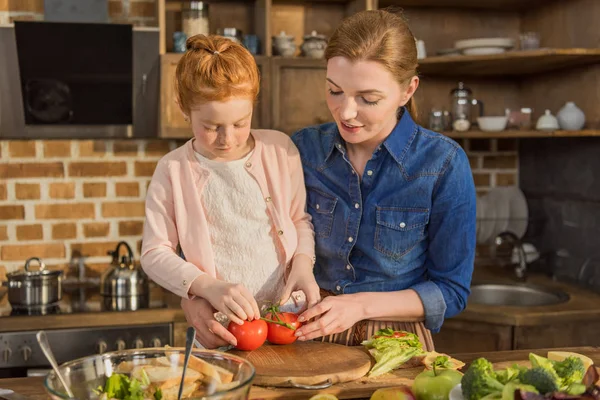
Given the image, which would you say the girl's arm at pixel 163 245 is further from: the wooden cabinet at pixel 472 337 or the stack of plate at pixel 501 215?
the stack of plate at pixel 501 215

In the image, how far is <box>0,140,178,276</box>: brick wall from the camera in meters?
A: 3.21

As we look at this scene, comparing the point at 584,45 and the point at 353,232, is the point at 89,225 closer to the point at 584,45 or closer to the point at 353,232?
the point at 353,232

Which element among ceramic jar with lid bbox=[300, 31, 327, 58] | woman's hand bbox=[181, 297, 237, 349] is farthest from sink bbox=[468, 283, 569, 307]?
woman's hand bbox=[181, 297, 237, 349]

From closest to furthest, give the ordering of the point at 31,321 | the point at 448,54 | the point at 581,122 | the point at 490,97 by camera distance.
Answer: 1. the point at 31,321
2. the point at 581,122
3. the point at 448,54
4. the point at 490,97

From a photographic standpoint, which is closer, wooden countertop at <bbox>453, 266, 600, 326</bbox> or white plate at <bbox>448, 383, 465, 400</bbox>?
white plate at <bbox>448, 383, 465, 400</bbox>

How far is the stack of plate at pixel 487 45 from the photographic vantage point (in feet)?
10.1

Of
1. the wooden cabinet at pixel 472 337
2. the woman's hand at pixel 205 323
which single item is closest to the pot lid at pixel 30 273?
the woman's hand at pixel 205 323

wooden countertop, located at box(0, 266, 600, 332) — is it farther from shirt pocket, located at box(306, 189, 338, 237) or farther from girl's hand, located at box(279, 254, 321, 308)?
girl's hand, located at box(279, 254, 321, 308)

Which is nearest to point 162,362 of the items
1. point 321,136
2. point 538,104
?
point 321,136

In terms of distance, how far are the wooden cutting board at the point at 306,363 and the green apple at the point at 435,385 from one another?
0.23m

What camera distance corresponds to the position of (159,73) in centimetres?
312

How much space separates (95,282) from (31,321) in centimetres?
58

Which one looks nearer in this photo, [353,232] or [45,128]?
[353,232]

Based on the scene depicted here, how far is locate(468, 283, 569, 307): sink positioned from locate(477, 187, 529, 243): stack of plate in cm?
35
